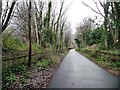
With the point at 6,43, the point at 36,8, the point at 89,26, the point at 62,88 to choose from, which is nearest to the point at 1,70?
the point at 62,88

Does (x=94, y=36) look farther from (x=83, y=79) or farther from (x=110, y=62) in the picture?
(x=83, y=79)

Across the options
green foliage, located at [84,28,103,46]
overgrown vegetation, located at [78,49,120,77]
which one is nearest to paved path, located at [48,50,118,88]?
overgrown vegetation, located at [78,49,120,77]

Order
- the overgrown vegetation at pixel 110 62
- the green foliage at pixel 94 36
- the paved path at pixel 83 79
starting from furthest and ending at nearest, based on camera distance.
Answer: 1. the green foliage at pixel 94 36
2. the overgrown vegetation at pixel 110 62
3. the paved path at pixel 83 79

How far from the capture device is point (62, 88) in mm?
9602

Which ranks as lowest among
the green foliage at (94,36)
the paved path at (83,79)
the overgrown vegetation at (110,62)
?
the paved path at (83,79)

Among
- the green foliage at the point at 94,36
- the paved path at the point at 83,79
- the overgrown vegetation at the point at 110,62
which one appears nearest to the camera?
the paved path at the point at 83,79

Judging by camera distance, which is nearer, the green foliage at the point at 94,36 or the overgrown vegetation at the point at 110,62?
the overgrown vegetation at the point at 110,62

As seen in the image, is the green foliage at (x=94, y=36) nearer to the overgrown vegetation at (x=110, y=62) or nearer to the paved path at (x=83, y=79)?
the overgrown vegetation at (x=110, y=62)

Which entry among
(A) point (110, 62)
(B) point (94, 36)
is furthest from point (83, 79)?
(B) point (94, 36)

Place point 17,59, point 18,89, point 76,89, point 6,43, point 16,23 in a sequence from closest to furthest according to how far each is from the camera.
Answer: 1. point 18,89
2. point 76,89
3. point 17,59
4. point 6,43
5. point 16,23

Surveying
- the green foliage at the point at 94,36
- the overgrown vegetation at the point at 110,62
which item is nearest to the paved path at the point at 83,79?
the overgrown vegetation at the point at 110,62

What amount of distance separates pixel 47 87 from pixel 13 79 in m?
1.56

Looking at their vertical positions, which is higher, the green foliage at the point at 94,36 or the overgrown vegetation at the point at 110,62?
the green foliage at the point at 94,36

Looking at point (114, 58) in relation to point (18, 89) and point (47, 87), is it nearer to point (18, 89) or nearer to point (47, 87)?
point (47, 87)
